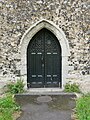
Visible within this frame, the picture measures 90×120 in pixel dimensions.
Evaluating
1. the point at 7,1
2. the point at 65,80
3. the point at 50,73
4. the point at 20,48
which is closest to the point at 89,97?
the point at 65,80

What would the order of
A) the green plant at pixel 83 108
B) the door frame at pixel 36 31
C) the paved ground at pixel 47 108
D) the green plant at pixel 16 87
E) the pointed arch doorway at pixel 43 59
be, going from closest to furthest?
1. the green plant at pixel 83 108
2. the paved ground at pixel 47 108
3. the green plant at pixel 16 87
4. the door frame at pixel 36 31
5. the pointed arch doorway at pixel 43 59

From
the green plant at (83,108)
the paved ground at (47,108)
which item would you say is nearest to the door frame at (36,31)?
the paved ground at (47,108)

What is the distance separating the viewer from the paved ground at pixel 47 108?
24.3 ft

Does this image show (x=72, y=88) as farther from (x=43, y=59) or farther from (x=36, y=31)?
(x=36, y=31)

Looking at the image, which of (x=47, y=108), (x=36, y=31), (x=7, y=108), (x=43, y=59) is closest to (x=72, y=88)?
(x=43, y=59)

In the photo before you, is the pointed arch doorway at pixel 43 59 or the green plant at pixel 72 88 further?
the pointed arch doorway at pixel 43 59

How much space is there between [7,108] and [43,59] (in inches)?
117

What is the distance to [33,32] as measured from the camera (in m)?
9.71

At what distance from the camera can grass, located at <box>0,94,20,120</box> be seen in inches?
281

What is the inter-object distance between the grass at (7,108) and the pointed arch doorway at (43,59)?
1.85 m

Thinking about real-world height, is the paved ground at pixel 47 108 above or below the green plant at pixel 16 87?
below

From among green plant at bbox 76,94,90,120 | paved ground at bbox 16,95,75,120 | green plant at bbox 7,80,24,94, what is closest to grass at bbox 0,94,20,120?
paved ground at bbox 16,95,75,120

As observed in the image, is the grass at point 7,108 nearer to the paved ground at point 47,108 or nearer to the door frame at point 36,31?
the paved ground at point 47,108

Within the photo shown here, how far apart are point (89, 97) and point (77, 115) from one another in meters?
1.52
